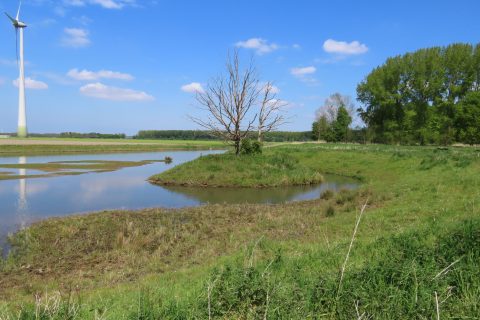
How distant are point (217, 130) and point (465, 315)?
25346 millimetres

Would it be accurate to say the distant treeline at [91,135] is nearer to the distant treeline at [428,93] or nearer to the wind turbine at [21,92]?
the wind turbine at [21,92]

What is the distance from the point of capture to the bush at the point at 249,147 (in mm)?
27953

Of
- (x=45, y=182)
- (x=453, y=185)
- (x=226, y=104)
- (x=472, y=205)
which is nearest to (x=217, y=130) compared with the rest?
(x=226, y=104)

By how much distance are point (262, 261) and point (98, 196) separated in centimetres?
1404

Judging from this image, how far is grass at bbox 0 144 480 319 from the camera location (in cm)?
397

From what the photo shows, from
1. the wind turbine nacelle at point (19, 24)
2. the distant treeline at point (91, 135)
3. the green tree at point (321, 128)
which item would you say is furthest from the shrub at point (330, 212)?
the distant treeline at point (91, 135)

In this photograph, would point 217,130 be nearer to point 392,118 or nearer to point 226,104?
point 226,104

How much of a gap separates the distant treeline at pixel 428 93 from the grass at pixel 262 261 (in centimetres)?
4872

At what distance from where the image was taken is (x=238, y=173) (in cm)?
2367

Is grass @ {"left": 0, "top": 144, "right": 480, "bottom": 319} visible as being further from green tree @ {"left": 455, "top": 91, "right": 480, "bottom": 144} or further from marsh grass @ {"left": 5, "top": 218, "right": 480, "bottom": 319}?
green tree @ {"left": 455, "top": 91, "right": 480, "bottom": 144}

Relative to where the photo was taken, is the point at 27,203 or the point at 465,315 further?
the point at 27,203

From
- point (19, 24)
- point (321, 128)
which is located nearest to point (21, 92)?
point (19, 24)

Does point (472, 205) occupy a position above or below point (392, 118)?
below

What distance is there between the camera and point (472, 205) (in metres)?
9.57
